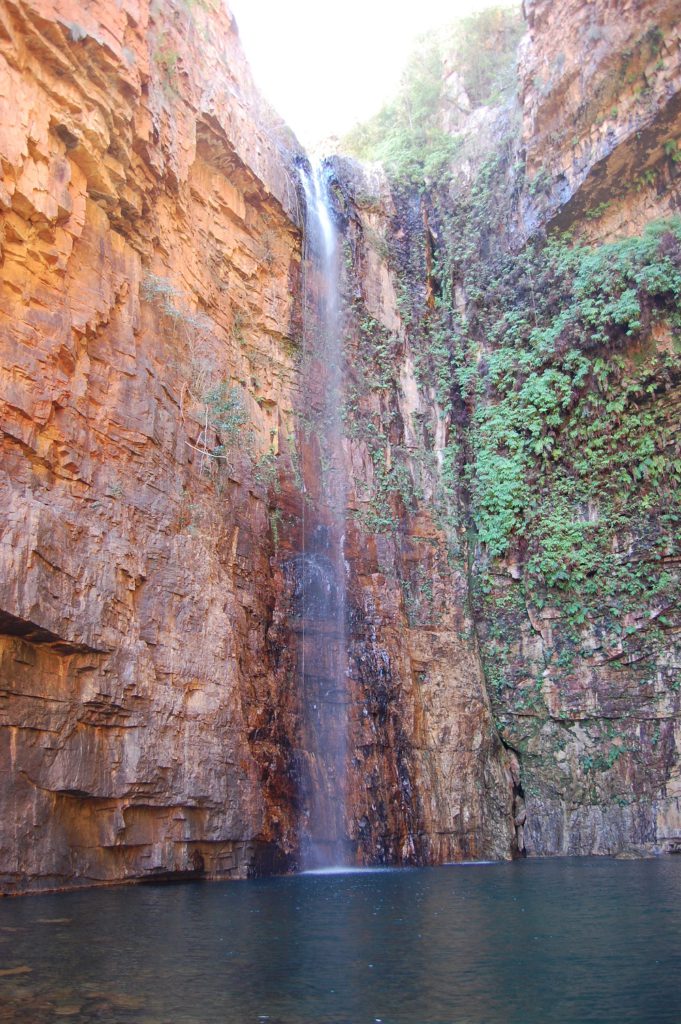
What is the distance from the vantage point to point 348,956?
5805 mm

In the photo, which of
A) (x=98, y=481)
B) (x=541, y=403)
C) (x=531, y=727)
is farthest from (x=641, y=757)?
(x=98, y=481)

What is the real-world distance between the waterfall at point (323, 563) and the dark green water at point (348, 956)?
4.04 meters

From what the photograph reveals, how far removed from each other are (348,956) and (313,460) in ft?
40.6

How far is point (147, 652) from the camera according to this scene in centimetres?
1160

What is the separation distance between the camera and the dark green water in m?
4.35

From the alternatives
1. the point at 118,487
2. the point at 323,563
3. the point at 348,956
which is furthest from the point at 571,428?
the point at 348,956

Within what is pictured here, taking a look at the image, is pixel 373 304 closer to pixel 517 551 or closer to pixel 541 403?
pixel 541 403

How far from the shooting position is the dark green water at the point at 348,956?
14.3 ft

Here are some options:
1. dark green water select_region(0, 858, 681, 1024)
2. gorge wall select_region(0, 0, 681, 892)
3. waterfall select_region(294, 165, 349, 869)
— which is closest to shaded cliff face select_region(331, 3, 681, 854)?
gorge wall select_region(0, 0, 681, 892)

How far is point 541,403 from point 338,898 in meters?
12.3

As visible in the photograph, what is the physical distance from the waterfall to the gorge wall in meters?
0.17

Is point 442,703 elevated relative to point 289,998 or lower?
elevated

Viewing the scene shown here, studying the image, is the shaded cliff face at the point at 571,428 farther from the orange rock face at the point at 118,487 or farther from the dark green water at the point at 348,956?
the dark green water at the point at 348,956

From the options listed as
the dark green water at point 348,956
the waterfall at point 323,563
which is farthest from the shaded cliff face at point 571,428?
the dark green water at point 348,956
